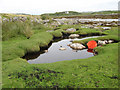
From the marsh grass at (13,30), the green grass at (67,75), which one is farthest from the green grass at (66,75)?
the marsh grass at (13,30)

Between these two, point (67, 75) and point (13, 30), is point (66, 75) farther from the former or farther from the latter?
point (13, 30)

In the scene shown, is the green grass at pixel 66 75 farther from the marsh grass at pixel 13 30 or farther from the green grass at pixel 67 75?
the marsh grass at pixel 13 30

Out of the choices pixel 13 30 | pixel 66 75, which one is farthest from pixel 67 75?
pixel 13 30

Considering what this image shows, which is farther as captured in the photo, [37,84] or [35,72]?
[35,72]

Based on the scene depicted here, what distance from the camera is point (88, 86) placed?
13297 mm

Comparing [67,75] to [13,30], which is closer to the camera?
[67,75]

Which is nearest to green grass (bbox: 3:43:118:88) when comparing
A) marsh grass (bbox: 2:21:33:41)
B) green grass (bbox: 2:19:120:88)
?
green grass (bbox: 2:19:120:88)

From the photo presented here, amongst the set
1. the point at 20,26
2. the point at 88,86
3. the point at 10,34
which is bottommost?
the point at 88,86

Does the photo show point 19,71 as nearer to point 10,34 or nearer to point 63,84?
point 63,84

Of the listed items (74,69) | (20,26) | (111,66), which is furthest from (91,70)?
(20,26)

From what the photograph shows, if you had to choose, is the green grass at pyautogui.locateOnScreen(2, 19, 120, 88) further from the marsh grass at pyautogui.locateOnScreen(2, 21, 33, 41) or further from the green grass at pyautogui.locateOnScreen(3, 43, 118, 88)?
the marsh grass at pyautogui.locateOnScreen(2, 21, 33, 41)

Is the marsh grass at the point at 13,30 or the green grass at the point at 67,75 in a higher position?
the marsh grass at the point at 13,30

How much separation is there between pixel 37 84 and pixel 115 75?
9808 mm

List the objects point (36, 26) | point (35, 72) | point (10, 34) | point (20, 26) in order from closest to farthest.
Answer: point (35, 72) < point (10, 34) < point (20, 26) < point (36, 26)
